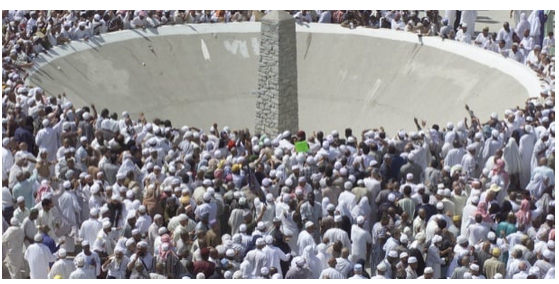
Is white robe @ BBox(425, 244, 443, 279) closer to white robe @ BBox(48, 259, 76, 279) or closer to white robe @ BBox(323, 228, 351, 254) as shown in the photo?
white robe @ BBox(323, 228, 351, 254)

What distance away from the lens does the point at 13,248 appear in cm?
3000

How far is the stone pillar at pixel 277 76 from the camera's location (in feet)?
138

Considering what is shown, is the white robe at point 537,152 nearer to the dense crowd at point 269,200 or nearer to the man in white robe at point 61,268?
the dense crowd at point 269,200

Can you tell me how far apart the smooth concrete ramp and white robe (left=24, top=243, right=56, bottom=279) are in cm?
1289

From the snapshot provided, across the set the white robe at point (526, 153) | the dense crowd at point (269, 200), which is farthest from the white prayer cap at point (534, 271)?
the white robe at point (526, 153)

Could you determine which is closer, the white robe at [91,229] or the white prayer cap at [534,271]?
the white prayer cap at [534,271]

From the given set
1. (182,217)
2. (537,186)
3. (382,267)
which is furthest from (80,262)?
(537,186)

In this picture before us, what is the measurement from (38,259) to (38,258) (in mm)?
25

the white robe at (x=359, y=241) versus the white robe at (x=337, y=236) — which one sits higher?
the white robe at (x=337, y=236)

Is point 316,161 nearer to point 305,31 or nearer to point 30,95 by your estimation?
point 30,95

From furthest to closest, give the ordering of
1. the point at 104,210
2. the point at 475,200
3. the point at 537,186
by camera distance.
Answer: the point at 537,186 → the point at 475,200 → the point at 104,210

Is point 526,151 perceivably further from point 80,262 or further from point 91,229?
point 80,262

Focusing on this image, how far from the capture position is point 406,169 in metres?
33.4

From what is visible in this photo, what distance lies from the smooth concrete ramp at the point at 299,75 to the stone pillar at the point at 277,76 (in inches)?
72.1
